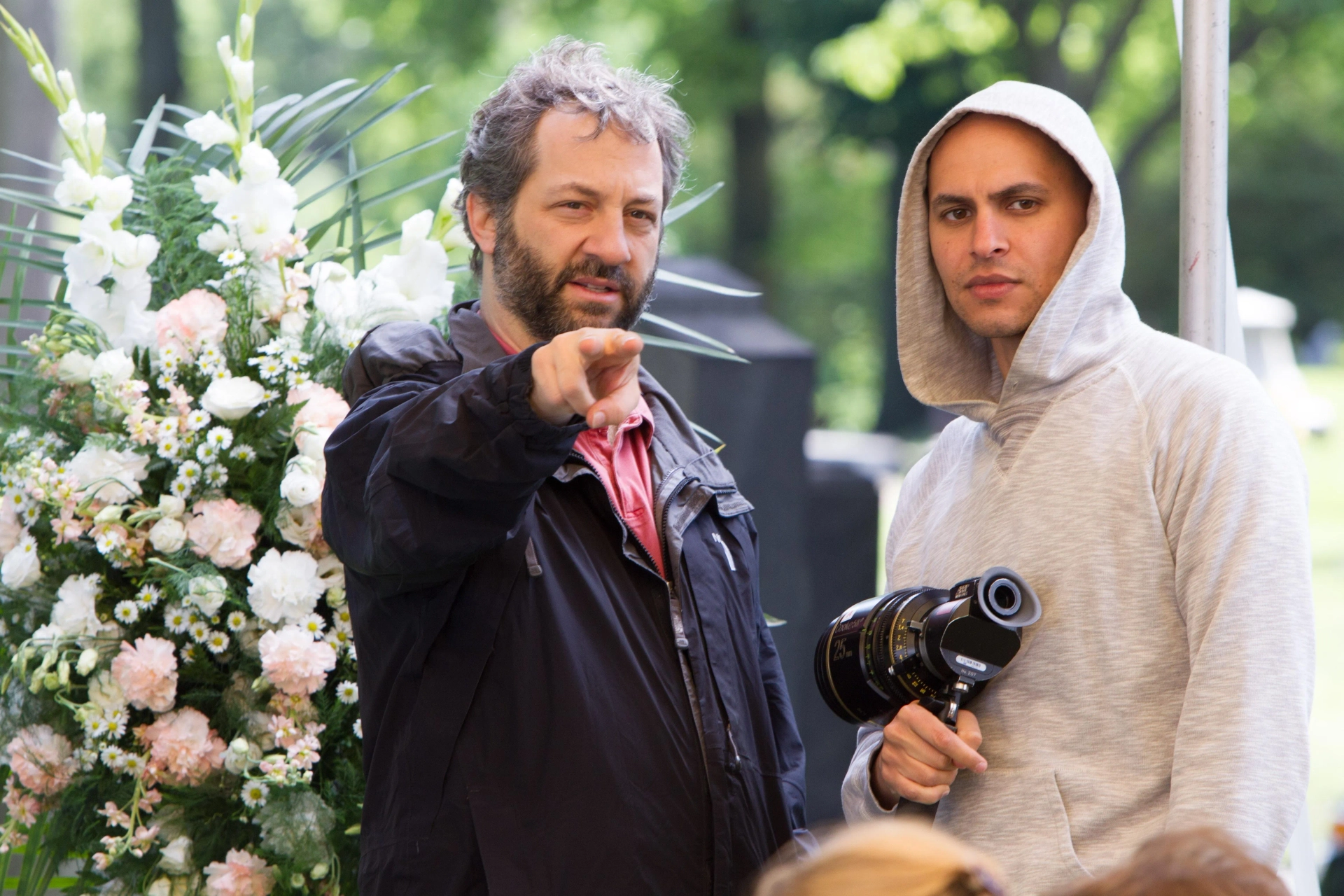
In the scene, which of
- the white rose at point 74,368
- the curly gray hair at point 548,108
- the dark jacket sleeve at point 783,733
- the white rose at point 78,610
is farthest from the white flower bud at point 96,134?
the dark jacket sleeve at point 783,733

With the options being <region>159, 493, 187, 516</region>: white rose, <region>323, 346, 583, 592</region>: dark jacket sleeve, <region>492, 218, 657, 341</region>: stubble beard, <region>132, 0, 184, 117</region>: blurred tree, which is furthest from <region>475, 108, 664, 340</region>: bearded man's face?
<region>132, 0, 184, 117</region>: blurred tree

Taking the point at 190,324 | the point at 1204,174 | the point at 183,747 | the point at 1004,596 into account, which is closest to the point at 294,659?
the point at 183,747

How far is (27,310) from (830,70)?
10.6 metres

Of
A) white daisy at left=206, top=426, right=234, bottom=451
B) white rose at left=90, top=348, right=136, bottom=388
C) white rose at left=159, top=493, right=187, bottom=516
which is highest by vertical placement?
white rose at left=90, top=348, right=136, bottom=388

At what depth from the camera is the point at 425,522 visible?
1.54 meters

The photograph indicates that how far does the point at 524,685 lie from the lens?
1.77m

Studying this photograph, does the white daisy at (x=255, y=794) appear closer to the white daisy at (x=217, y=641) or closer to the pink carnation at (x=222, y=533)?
the white daisy at (x=217, y=641)

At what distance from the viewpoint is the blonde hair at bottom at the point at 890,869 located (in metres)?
1.11

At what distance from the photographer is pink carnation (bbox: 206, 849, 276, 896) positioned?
206 centimetres

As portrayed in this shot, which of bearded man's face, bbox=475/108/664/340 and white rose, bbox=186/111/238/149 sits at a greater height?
white rose, bbox=186/111/238/149

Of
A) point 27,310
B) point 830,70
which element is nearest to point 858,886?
point 27,310

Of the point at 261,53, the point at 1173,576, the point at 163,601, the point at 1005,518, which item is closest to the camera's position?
the point at 1173,576

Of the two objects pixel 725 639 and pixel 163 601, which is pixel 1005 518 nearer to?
pixel 725 639

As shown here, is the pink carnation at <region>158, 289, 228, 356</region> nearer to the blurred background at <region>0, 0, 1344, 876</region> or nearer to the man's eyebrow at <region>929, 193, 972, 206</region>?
the man's eyebrow at <region>929, 193, 972, 206</region>
